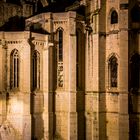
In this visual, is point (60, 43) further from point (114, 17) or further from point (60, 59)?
point (114, 17)

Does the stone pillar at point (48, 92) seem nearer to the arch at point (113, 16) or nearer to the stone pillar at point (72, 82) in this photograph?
the stone pillar at point (72, 82)

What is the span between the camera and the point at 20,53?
89.8 ft

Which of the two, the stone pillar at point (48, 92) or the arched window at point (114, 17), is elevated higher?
the arched window at point (114, 17)

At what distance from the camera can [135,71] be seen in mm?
26719

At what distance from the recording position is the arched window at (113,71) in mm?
27452

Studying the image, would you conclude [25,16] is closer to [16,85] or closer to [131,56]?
[16,85]

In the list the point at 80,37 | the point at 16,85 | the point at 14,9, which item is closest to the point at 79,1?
the point at 80,37

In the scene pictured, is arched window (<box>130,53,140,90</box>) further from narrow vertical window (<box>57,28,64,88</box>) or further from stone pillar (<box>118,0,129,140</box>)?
narrow vertical window (<box>57,28,64,88</box>)

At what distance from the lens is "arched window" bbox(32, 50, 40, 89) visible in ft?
91.5

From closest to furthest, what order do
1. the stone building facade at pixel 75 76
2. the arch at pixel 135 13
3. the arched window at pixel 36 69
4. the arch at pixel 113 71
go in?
the stone building facade at pixel 75 76, the arch at pixel 135 13, the arch at pixel 113 71, the arched window at pixel 36 69

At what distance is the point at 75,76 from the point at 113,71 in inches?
137

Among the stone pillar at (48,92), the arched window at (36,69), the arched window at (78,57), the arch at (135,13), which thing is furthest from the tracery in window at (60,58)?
the arch at (135,13)

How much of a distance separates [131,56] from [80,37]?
558cm

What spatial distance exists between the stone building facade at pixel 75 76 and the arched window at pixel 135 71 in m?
0.08
